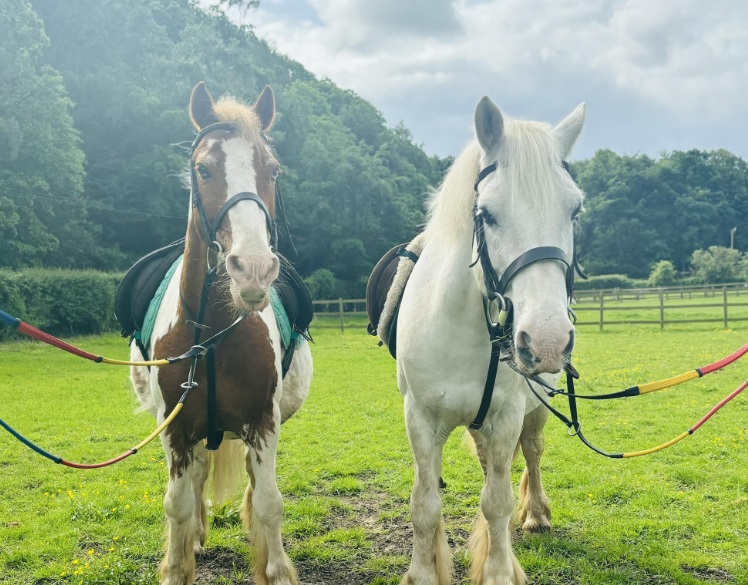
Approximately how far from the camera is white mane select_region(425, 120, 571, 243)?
2.36 meters

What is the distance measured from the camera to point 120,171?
31.6 metres

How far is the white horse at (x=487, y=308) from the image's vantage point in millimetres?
2252

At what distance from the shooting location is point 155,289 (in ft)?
12.4

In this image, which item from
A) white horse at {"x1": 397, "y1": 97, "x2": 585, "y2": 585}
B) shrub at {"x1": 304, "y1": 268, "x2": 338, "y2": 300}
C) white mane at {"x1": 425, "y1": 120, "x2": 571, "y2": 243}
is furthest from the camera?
shrub at {"x1": 304, "y1": 268, "x2": 338, "y2": 300}

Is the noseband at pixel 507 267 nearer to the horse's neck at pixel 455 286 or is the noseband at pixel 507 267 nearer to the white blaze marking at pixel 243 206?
the horse's neck at pixel 455 286

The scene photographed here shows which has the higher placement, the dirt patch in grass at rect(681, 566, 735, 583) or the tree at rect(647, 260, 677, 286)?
the tree at rect(647, 260, 677, 286)

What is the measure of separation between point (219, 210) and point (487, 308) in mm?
1300

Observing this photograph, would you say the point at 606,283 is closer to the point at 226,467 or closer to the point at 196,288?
the point at 226,467

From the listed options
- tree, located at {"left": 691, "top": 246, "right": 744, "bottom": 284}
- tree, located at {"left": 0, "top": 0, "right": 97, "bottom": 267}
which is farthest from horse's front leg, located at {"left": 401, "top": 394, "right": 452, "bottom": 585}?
tree, located at {"left": 691, "top": 246, "right": 744, "bottom": 284}

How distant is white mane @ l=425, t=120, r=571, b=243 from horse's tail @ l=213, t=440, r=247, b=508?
2.20m

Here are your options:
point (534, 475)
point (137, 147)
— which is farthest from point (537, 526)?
point (137, 147)

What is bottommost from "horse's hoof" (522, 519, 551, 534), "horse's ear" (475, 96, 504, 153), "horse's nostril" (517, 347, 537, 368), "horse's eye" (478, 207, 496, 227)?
"horse's hoof" (522, 519, 551, 534)

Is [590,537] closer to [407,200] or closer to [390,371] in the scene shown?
[390,371]

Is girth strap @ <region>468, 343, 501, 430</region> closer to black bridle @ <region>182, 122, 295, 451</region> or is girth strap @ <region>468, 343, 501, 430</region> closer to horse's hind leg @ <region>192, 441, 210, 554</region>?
black bridle @ <region>182, 122, 295, 451</region>
